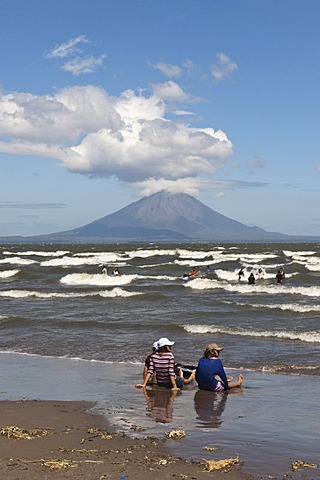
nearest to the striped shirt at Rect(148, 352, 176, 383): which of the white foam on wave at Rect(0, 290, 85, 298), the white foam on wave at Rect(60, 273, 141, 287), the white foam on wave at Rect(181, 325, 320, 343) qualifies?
the white foam on wave at Rect(181, 325, 320, 343)

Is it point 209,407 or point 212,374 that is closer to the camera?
point 209,407

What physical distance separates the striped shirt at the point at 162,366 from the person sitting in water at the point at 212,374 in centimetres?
54

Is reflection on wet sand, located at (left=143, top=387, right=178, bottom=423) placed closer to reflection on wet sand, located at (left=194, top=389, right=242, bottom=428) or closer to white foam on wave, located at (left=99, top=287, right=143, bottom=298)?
reflection on wet sand, located at (left=194, top=389, right=242, bottom=428)

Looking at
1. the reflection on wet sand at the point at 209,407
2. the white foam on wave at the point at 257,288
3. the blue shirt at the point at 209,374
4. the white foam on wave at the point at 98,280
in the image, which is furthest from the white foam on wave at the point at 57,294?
the reflection on wet sand at the point at 209,407

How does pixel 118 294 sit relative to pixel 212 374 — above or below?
below

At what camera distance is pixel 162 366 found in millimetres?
11641

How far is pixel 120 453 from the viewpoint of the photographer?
23.5 feet

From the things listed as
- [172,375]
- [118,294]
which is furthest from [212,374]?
[118,294]

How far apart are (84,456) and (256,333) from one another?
40.2ft

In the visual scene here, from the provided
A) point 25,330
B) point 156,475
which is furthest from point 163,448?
point 25,330

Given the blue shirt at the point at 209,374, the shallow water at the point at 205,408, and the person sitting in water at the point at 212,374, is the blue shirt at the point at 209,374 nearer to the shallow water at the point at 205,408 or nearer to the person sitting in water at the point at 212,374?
the person sitting in water at the point at 212,374

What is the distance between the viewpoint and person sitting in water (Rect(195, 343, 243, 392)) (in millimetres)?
11195

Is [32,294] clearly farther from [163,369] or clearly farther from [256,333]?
[163,369]

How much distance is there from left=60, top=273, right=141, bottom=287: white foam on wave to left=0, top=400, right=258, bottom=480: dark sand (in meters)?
33.1
